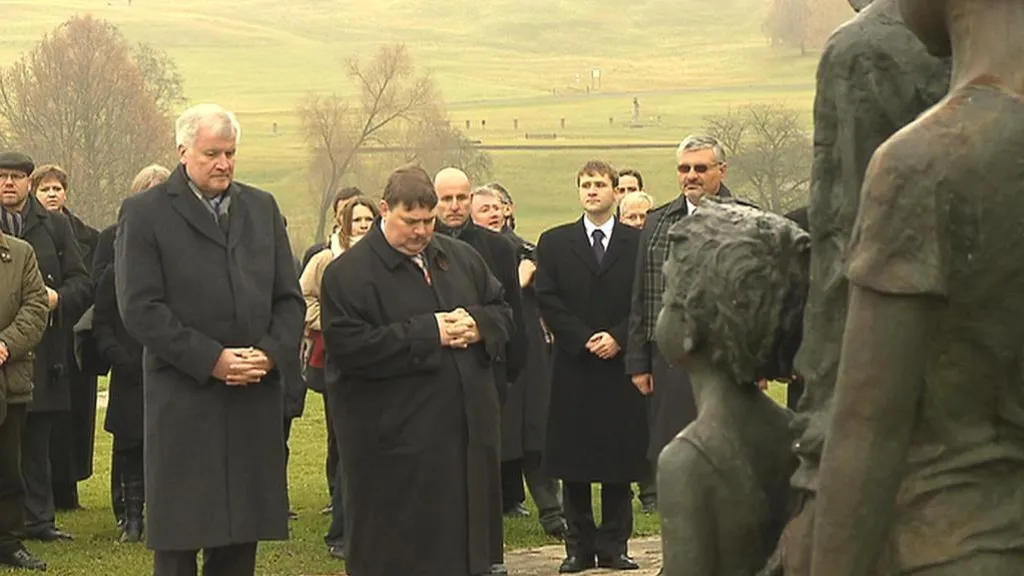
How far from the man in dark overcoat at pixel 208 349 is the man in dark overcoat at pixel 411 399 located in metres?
0.35

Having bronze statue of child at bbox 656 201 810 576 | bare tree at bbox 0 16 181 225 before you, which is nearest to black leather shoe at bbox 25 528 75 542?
bronze statue of child at bbox 656 201 810 576

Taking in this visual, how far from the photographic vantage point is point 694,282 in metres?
3.62

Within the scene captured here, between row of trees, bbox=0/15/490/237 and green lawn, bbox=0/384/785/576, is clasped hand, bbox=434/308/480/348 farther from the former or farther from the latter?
row of trees, bbox=0/15/490/237

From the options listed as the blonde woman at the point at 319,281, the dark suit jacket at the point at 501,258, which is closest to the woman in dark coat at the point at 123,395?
the blonde woman at the point at 319,281

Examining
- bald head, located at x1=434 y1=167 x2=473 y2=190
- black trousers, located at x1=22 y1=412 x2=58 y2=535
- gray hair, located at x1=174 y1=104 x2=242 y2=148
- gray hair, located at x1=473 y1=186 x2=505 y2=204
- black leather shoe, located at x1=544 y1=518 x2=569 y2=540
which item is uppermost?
gray hair, located at x1=174 y1=104 x2=242 y2=148

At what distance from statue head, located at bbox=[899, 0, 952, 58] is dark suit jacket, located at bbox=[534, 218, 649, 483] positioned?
881 cm

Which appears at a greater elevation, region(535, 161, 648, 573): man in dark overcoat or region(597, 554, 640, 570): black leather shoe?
region(535, 161, 648, 573): man in dark overcoat

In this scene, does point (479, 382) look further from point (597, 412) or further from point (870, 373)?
point (870, 373)

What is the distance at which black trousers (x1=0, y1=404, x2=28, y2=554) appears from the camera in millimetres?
11961

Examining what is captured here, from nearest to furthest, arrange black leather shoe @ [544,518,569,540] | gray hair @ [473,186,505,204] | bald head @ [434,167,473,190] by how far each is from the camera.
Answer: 1. bald head @ [434,167,473,190]
2. black leather shoe @ [544,518,569,540]
3. gray hair @ [473,186,505,204]

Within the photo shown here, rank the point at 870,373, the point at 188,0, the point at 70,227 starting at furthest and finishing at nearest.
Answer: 1. the point at 188,0
2. the point at 70,227
3. the point at 870,373

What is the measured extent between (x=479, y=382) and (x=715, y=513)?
547cm

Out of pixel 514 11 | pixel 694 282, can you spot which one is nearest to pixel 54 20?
pixel 514 11

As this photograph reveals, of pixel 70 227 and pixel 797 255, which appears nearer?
pixel 797 255
